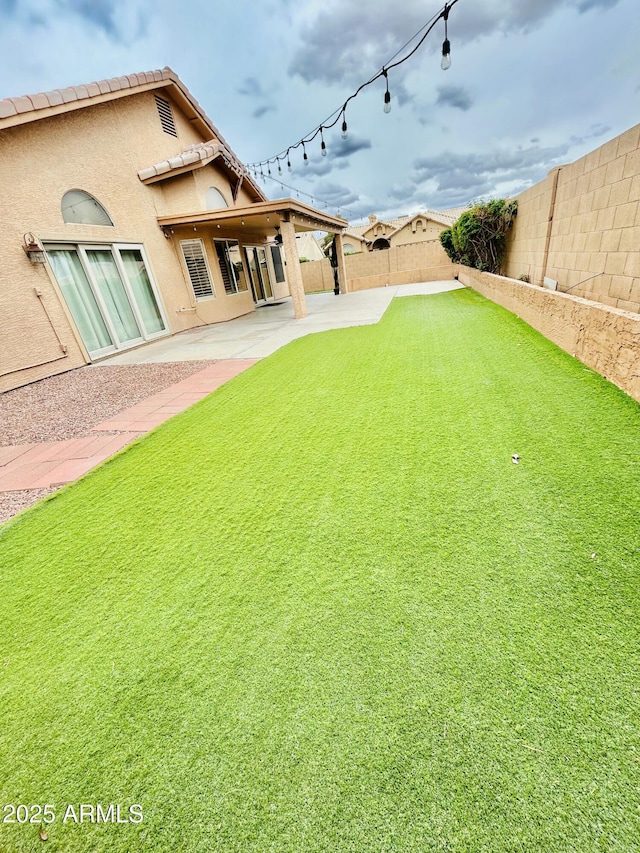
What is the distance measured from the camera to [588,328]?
160 inches

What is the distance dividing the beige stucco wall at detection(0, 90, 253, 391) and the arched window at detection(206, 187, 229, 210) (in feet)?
1.21

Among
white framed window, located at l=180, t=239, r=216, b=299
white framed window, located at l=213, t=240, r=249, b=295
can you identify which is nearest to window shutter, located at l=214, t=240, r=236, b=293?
white framed window, located at l=213, t=240, r=249, b=295

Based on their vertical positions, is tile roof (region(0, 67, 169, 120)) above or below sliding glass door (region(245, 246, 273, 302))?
above

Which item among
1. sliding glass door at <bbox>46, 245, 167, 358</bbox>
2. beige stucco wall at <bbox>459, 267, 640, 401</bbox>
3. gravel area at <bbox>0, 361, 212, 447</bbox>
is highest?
sliding glass door at <bbox>46, 245, 167, 358</bbox>

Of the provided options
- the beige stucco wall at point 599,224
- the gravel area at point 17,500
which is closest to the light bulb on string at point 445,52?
the beige stucco wall at point 599,224

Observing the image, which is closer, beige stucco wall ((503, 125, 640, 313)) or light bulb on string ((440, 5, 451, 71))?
beige stucco wall ((503, 125, 640, 313))

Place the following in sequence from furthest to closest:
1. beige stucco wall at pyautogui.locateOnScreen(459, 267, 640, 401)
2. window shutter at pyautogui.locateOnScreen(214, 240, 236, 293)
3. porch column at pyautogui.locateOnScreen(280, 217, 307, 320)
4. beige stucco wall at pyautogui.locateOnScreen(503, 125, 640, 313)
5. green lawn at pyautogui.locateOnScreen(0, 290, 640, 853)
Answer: window shutter at pyautogui.locateOnScreen(214, 240, 236, 293) < porch column at pyautogui.locateOnScreen(280, 217, 307, 320) < beige stucco wall at pyautogui.locateOnScreen(503, 125, 640, 313) < beige stucco wall at pyautogui.locateOnScreen(459, 267, 640, 401) < green lawn at pyautogui.locateOnScreen(0, 290, 640, 853)

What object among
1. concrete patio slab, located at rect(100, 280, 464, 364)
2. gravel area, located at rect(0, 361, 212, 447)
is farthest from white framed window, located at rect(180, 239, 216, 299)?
gravel area, located at rect(0, 361, 212, 447)

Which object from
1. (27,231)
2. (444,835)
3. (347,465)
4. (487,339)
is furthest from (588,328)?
(27,231)

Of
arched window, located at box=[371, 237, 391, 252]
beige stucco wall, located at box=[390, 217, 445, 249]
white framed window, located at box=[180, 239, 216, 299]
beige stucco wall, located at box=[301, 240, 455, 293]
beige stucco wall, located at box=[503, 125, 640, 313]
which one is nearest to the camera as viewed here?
beige stucco wall, located at box=[503, 125, 640, 313]

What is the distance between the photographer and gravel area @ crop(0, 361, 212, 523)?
4449 mm

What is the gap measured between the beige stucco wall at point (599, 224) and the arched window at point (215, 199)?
9207 millimetres

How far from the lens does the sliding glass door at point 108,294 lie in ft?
24.9

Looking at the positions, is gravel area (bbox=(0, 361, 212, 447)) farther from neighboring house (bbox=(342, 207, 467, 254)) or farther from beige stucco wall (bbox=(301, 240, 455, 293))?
neighboring house (bbox=(342, 207, 467, 254))
